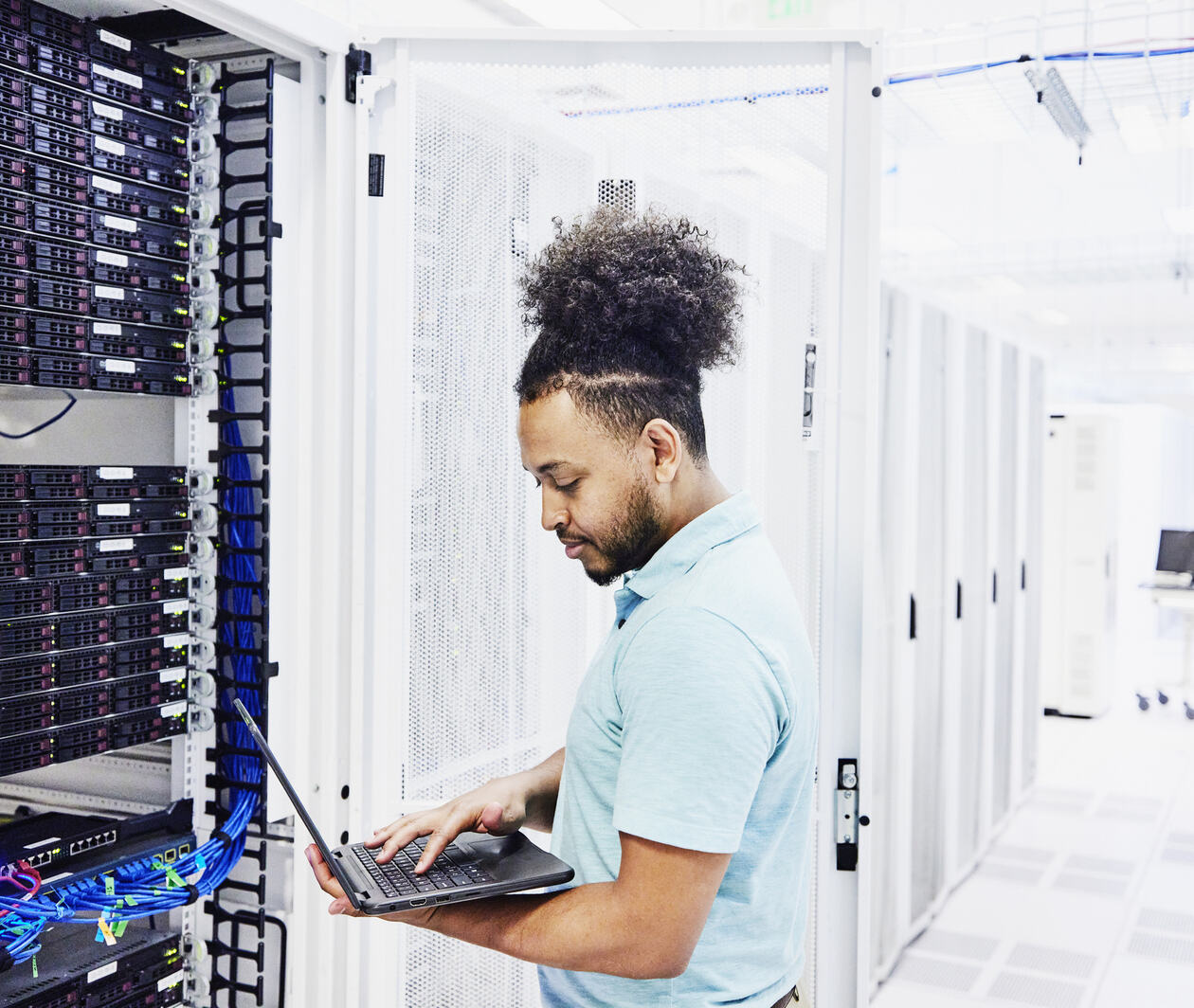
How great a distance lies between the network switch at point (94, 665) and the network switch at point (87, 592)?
69mm

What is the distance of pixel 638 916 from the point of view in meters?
0.89

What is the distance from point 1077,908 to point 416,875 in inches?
141

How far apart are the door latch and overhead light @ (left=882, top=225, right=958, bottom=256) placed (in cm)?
668

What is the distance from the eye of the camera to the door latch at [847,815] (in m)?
1.53

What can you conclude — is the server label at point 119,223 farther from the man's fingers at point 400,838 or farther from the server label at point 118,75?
the man's fingers at point 400,838

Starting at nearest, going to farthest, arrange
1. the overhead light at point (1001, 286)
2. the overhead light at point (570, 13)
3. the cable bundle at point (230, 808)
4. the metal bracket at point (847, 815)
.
Answer: the metal bracket at point (847, 815) < the cable bundle at point (230, 808) < the overhead light at point (570, 13) < the overhead light at point (1001, 286)

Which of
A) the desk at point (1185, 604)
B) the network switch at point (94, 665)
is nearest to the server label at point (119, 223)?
the network switch at point (94, 665)

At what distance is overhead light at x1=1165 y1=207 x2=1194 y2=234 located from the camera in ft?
23.1

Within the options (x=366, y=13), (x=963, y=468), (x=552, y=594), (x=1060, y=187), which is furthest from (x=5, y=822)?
(x=1060, y=187)

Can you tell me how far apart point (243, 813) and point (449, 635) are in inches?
19.0

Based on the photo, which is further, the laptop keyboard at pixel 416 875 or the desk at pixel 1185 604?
the desk at pixel 1185 604

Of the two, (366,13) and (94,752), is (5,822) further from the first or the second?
(366,13)

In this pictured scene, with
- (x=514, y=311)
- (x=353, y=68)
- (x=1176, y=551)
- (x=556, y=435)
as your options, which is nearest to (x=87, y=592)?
(x=514, y=311)

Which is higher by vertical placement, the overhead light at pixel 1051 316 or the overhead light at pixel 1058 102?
the overhead light at pixel 1051 316
